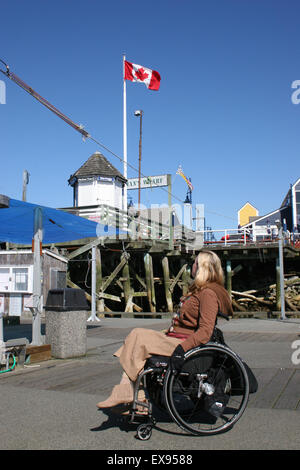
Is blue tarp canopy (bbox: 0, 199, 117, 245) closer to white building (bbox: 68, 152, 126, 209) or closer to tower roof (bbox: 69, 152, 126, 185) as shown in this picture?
white building (bbox: 68, 152, 126, 209)

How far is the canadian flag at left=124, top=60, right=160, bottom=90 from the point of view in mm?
27531

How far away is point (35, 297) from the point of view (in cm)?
841

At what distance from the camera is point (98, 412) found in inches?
177

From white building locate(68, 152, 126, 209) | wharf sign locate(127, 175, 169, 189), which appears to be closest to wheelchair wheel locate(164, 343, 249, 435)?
wharf sign locate(127, 175, 169, 189)

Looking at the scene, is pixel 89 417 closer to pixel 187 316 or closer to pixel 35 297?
pixel 187 316

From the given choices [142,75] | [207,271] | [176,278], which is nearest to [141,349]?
[207,271]

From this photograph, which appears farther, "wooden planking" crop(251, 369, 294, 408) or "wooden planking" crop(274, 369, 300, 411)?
"wooden planking" crop(251, 369, 294, 408)

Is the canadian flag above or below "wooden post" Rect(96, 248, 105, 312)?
above

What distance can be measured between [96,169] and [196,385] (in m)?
26.6

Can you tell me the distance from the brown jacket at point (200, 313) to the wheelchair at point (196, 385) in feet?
0.29

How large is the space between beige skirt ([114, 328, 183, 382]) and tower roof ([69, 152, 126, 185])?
2627 centimetres

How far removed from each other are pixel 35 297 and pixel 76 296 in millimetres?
923

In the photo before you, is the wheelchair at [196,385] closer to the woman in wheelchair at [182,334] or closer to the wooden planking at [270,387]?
the woman in wheelchair at [182,334]
